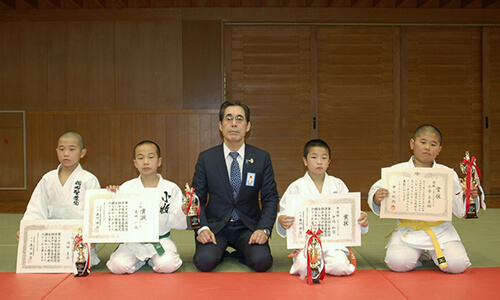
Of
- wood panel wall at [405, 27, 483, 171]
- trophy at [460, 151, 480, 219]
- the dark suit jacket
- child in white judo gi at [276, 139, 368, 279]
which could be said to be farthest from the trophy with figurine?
wood panel wall at [405, 27, 483, 171]

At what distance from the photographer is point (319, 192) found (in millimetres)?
3375

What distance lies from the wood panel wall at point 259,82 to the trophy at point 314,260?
17.5 feet

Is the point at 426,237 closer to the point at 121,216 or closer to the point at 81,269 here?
→ the point at 121,216

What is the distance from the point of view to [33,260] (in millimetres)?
3170

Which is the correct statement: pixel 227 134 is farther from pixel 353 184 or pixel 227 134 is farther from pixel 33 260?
pixel 353 184

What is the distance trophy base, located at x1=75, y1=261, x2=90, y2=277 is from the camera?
3.06m

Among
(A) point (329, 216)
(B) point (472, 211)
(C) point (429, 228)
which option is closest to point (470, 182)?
(B) point (472, 211)

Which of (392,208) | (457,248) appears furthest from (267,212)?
(457,248)

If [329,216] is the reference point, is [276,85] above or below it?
above

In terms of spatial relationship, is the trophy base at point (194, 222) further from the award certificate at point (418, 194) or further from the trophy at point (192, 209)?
the award certificate at point (418, 194)

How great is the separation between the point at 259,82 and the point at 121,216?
17.9 feet

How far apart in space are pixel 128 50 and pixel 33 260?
5.55 meters

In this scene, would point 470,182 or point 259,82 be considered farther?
point 259,82

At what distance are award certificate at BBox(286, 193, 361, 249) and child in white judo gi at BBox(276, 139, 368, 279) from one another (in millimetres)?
56
